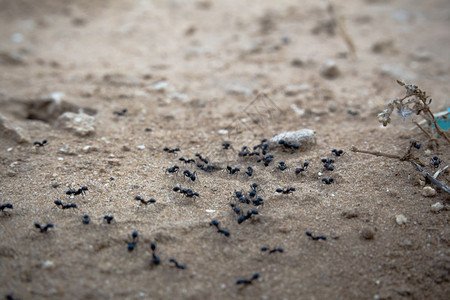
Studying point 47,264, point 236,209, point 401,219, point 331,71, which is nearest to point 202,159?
point 236,209

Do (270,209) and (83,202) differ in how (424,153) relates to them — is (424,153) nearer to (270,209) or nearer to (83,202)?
(270,209)

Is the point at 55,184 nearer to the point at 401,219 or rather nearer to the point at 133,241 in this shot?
the point at 133,241

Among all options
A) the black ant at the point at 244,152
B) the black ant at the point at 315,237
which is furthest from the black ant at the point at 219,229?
the black ant at the point at 244,152

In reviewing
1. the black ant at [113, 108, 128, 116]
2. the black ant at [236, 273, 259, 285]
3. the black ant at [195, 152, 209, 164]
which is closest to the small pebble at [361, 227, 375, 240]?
the black ant at [236, 273, 259, 285]

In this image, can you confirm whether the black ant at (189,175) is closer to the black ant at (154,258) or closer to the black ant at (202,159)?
the black ant at (202,159)

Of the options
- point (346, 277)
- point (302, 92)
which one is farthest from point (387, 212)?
point (302, 92)

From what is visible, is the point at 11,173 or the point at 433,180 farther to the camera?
the point at 11,173
